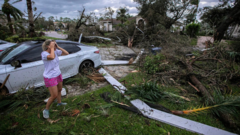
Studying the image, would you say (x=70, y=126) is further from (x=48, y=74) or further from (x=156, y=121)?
(x=156, y=121)

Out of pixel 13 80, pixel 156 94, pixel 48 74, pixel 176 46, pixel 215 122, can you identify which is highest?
pixel 176 46

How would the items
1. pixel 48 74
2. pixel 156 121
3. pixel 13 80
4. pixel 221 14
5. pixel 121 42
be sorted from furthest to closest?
pixel 221 14 → pixel 121 42 → pixel 13 80 → pixel 156 121 → pixel 48 74

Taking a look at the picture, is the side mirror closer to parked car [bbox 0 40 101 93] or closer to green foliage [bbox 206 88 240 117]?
parked car [bbox 0 40 101 93]

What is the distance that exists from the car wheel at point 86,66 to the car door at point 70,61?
228 mm

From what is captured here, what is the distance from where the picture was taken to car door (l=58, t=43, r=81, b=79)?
13.5 ft

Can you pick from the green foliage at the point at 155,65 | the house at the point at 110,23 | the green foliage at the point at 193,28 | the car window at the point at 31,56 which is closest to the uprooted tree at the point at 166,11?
the house at the point at 110,23

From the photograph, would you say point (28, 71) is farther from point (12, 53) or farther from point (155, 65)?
point (155, 65)

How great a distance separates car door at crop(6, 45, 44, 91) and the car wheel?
4.75 ft

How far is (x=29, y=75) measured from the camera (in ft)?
11.1

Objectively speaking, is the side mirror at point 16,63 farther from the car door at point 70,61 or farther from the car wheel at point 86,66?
the car wheel at point 86,66

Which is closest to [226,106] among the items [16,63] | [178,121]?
[178,121]

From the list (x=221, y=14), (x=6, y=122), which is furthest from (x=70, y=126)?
(x=221, y=14)

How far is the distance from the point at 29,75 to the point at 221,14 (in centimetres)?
2099

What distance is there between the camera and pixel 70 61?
14.0 ft
